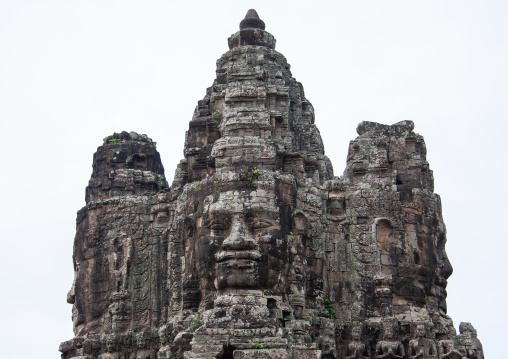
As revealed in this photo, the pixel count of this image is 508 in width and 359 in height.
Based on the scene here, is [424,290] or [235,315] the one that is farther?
[424,290]

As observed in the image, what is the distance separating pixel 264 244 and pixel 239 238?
2.44 feet

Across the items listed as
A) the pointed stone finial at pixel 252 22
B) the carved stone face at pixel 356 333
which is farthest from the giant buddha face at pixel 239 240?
the pointed stone finial at pixel 252 22

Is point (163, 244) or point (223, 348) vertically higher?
point (163, 244)

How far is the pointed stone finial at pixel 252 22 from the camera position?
38.4 m

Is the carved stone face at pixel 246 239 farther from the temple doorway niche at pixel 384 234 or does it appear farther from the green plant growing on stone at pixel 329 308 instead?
the temple doorway niche at pixel 384 234

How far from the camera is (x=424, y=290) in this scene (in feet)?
114

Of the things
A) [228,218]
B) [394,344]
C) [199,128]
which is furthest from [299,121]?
[394,344]

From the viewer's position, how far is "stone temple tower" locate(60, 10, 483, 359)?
1276 inches

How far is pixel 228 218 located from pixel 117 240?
5613 millimetres

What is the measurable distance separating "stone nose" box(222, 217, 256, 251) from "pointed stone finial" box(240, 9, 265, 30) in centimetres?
814

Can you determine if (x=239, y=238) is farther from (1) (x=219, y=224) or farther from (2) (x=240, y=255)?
(1) (x=219, y=224)

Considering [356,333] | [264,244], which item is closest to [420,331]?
[356,333]

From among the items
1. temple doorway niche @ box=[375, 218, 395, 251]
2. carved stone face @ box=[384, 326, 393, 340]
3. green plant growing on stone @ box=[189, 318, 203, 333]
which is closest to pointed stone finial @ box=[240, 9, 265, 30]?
temple doorway niche @ box=[375, 218, 395, 251]

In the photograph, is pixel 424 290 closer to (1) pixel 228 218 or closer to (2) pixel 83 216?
(1) pixel 228 218
